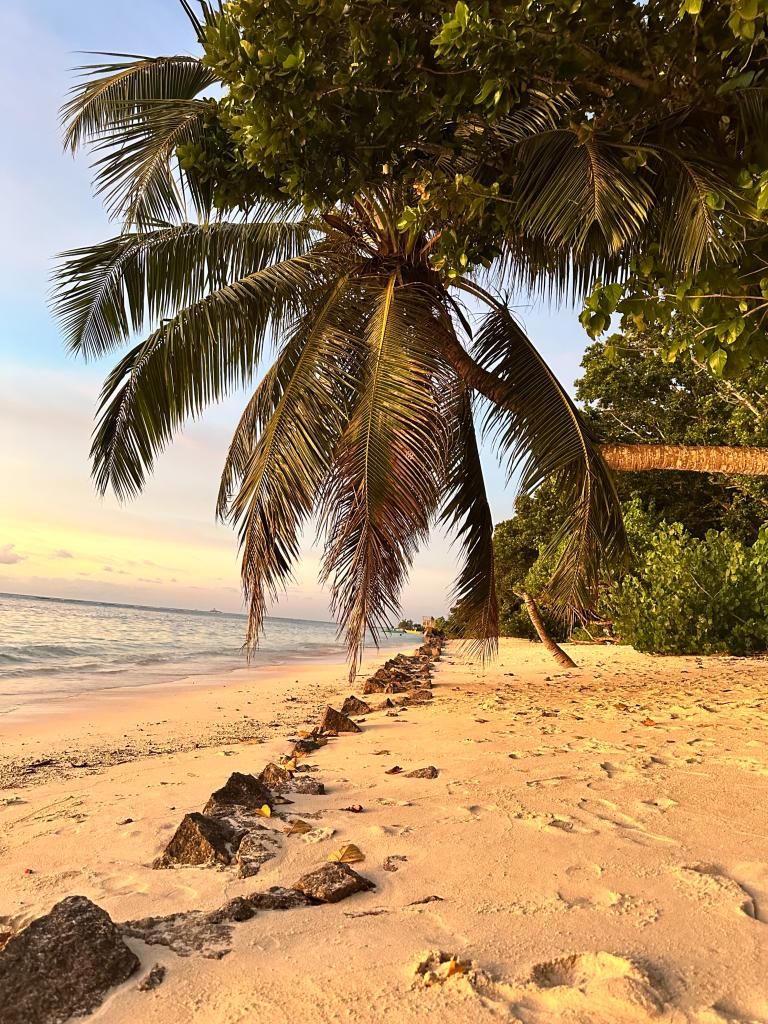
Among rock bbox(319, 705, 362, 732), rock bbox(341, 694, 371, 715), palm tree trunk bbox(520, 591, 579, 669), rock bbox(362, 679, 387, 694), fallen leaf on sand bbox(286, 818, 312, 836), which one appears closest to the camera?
fallen leaf on sand bbox(286, 818, 312, 836)

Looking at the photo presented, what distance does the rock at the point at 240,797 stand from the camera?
3.36 meters

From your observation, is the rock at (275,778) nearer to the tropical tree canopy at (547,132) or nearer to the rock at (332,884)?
the rock at (332,884)

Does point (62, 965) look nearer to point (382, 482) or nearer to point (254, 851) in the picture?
point (254, 851)

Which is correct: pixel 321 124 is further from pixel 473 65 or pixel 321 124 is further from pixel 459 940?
pixel 459 940

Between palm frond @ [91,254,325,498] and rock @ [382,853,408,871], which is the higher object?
palm frond @ [91,254,325,498]

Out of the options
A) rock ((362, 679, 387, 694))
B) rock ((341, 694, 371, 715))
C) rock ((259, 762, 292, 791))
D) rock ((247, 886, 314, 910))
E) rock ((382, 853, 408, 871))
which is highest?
rock ((382, 853, 408, 871))

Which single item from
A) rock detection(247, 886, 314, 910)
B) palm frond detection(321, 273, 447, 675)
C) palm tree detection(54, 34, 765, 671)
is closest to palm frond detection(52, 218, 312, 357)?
palm tree detection(54, 34, 765, 671)

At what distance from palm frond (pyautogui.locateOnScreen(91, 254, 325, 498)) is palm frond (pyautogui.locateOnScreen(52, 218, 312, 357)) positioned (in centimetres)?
51

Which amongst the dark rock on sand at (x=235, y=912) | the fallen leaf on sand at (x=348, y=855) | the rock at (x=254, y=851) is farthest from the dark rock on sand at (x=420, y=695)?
the dark rock on sand at (x=235, y=912)

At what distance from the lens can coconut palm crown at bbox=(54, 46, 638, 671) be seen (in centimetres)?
589

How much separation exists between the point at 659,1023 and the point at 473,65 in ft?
13.6

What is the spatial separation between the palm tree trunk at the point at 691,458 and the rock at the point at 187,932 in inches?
221

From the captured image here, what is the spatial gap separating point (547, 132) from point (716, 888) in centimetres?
481

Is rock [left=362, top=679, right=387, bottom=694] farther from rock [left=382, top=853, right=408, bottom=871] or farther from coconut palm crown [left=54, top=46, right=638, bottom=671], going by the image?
rock [left=382, top=853, right=408, bottom=871]
